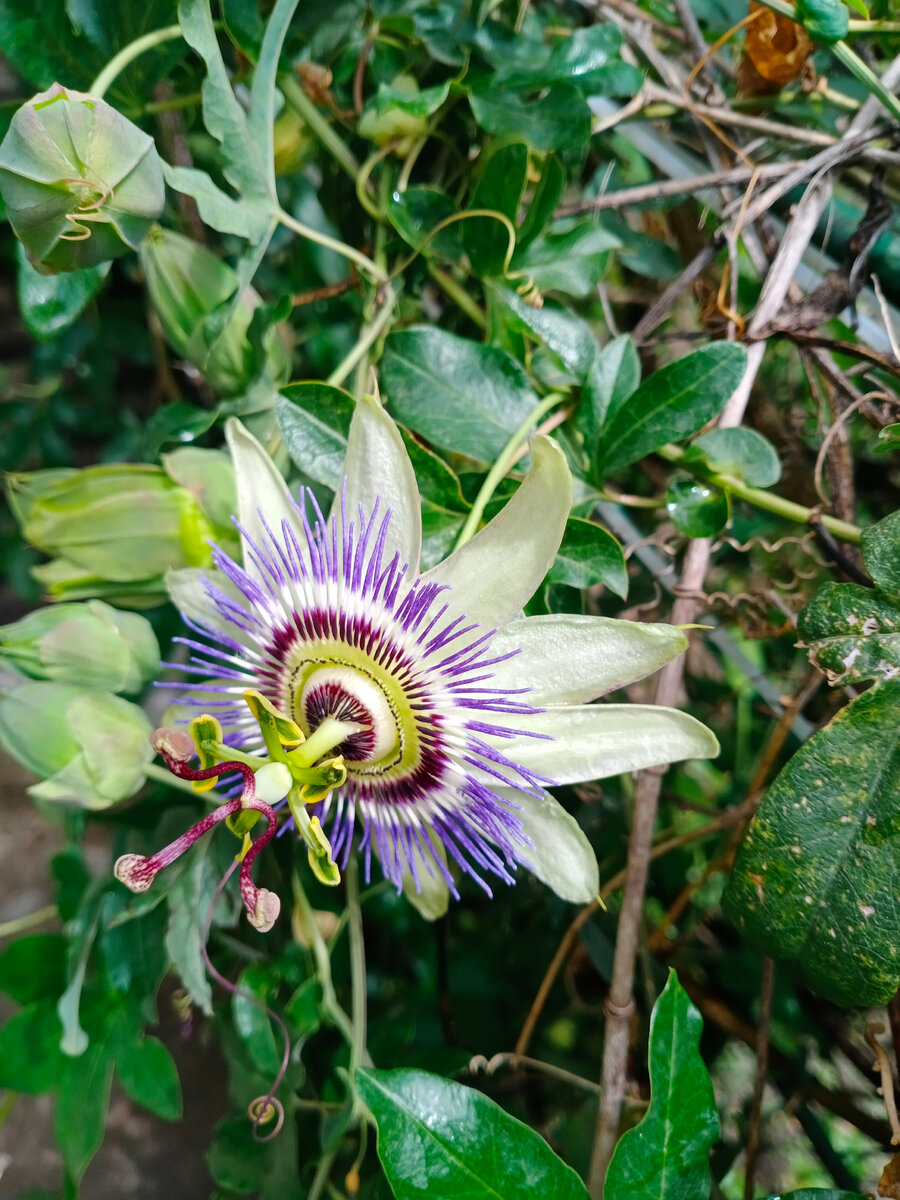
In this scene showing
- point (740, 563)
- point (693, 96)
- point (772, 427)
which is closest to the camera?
point (693, 96)

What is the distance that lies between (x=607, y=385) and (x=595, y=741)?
0.38 m

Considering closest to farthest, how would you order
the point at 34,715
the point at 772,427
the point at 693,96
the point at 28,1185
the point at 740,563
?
the point at 34,715
the point at 693,96
the point at 772,427
the point at 28,1185
the point at 740,563

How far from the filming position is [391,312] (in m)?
1.10

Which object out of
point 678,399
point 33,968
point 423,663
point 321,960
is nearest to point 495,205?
point 678,399

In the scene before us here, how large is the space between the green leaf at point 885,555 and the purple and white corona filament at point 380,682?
32 centimetres

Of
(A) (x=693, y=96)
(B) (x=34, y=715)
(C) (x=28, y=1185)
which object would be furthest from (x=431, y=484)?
(C) (x=28, y=1185)

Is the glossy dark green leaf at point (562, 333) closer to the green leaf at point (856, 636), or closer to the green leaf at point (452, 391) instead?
the green leaf at point (452, 391)

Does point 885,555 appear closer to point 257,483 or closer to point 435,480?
point 435,480

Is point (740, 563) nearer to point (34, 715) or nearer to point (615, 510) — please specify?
point (615, 510)

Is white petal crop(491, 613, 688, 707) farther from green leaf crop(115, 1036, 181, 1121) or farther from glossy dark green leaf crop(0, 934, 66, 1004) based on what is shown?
glossy dark green leaf crop(0, 934, 66, 1004)

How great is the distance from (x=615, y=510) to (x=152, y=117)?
2.54 feet

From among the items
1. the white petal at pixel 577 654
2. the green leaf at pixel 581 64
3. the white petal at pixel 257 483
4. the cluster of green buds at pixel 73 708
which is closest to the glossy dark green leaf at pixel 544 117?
the green leaf at pixel 581 64

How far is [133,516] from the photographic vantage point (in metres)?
0.93

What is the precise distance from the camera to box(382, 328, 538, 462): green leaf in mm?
902
